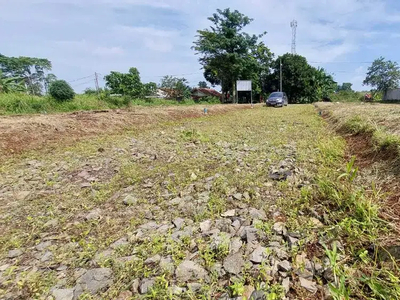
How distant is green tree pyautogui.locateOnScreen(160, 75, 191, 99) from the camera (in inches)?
910

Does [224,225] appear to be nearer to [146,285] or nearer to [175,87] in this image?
[146,285]

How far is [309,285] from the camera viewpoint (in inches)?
49.9

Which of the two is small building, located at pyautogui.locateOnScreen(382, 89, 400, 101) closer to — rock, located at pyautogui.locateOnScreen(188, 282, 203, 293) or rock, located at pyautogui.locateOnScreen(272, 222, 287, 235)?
rock, located at pyautogui.locateOnScreen(272, 222, 287, 235)

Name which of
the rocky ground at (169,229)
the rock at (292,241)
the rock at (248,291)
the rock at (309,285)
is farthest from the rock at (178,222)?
the rock at (309,285)

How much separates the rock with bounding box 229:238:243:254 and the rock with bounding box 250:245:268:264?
0.12 m

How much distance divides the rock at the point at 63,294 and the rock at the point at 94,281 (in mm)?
27

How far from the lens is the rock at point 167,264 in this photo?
1.44m

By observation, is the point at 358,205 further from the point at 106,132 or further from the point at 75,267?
the point at 106,132

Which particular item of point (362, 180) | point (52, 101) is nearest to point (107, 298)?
point (362, 180)

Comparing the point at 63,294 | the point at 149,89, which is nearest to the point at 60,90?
the point at 149,89

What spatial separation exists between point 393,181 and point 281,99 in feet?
57.6

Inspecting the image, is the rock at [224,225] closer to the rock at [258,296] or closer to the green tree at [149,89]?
the rock at [258,296]

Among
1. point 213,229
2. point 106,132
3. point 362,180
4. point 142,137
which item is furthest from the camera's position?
point 106,132

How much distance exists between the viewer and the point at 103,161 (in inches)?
147
